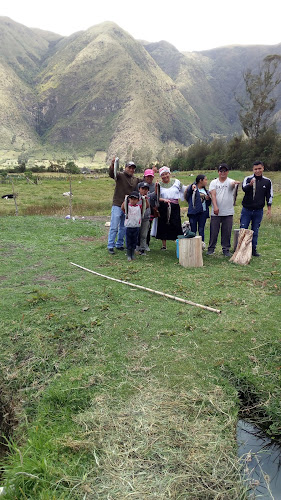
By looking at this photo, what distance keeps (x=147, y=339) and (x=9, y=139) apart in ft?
532

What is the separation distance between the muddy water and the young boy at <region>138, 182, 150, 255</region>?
5.28 metres

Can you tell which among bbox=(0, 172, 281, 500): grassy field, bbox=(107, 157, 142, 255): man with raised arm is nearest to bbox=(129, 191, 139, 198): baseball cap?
bbox=(107, 157, 142, 255): man with raised arm

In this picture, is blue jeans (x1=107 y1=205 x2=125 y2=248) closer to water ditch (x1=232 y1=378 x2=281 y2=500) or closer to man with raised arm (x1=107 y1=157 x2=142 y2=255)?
man with raised arm (x1=107 y1=157 x2=142 y2=255)

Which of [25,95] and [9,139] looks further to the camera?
[25,95]

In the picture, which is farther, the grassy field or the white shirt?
the white shirt

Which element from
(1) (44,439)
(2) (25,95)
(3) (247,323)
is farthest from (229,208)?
(2) (25,95)

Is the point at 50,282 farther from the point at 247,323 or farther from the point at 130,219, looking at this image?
the point at 247,323

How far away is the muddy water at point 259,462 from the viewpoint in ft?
8.63

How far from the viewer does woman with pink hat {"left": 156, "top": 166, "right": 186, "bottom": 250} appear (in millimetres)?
7629

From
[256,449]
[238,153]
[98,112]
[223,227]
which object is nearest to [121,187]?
[223,227]

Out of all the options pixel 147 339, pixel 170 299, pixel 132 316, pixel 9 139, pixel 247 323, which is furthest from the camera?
pixel 9 139

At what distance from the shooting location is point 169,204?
7.58 m

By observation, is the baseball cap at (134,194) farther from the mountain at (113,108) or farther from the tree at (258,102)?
the mountain at (113,108)

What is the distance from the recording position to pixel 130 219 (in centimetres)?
739
